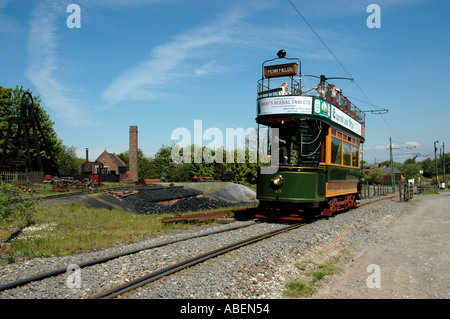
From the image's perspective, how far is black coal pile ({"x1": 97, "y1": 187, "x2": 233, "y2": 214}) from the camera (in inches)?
796

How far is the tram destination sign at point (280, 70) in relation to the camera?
41.7 feet

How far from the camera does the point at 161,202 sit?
23.1 m

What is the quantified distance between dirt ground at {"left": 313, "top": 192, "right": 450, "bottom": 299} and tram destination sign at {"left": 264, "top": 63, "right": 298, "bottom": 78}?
6.19m

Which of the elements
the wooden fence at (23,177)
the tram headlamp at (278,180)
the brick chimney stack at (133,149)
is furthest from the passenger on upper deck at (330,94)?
the brick chimney stack at (133,149)

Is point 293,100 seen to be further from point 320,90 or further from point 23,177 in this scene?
point 23,177

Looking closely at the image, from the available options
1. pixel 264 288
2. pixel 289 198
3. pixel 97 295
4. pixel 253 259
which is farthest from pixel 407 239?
pixel 97 295

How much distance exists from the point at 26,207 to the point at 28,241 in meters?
2.78

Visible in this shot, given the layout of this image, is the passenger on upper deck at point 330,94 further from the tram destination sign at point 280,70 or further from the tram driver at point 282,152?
the tram driver at point 282,152

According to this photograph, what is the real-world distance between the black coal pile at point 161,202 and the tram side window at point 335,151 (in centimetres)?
972

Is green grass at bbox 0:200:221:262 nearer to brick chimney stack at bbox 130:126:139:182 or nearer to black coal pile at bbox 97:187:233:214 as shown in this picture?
black coal pile at bbox 97:187:233:214

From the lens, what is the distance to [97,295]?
5.34 meters
